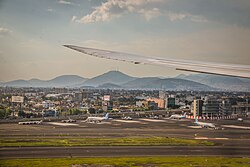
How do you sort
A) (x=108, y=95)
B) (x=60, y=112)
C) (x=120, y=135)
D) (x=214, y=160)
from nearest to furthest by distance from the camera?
(x=214, y=160) < (x=120, y=135) < (x=60, y=112) < (x=108, y=95)

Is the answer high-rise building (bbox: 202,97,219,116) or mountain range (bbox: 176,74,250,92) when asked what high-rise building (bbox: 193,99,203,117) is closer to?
high-rise building (bbox: 202,97,219,116)

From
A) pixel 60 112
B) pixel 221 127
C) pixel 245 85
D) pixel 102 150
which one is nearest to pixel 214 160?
pixel 221 127

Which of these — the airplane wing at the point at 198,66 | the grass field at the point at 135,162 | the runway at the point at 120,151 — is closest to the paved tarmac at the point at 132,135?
the runway at the point at 120,151

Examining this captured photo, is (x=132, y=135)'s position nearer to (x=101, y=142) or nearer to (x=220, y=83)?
(x=101, y=142)

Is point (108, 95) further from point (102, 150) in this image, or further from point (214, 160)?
point (214, 160)

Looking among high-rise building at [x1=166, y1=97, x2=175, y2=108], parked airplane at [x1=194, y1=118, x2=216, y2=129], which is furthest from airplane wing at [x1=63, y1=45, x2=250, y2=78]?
high-rise building at [x1=166, y1=97, x2=175, y2=108]

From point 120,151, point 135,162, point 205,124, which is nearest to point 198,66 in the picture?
point 135,162
